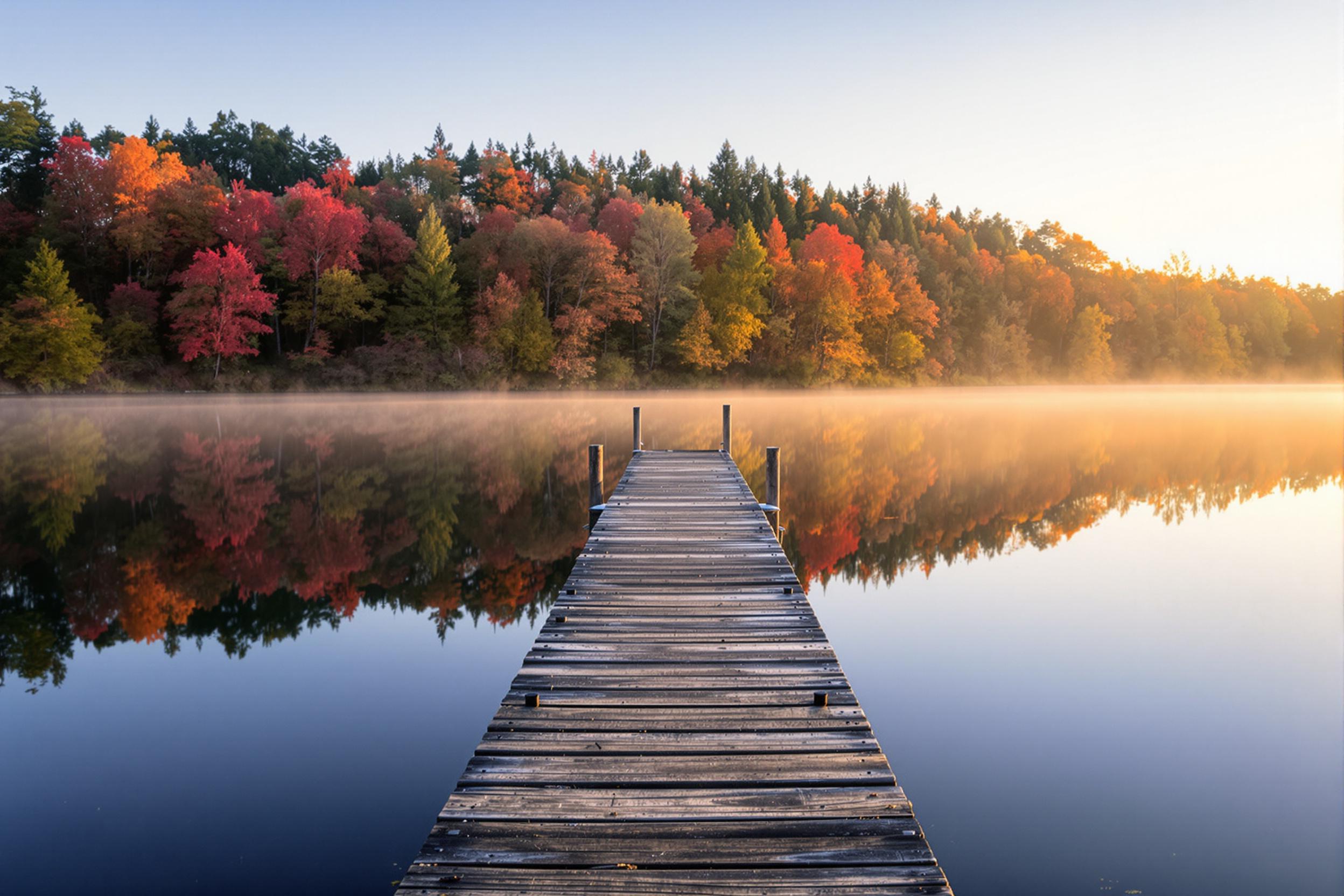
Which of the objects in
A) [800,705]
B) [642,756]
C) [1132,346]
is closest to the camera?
[642,756]

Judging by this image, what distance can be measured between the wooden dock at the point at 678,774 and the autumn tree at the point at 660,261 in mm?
43442

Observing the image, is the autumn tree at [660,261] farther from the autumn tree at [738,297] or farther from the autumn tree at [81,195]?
the autumn tree at [81,195]

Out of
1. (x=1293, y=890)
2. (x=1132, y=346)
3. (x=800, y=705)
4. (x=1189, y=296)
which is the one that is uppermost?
(x=1189, y=296)

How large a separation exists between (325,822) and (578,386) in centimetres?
4207

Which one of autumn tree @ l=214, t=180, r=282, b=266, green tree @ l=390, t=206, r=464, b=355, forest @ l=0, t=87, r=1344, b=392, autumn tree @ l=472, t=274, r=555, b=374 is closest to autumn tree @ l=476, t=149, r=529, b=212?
forest @ l=0, t=87, r=1344, b=392

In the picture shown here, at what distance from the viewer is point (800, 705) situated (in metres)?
4.33

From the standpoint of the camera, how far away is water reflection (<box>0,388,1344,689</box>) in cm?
974

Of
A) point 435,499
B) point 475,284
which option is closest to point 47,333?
point 475,284

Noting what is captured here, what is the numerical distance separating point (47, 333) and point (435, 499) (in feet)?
103

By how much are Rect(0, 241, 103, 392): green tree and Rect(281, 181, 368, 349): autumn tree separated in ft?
30.7

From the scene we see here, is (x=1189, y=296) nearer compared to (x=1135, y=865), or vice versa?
(x=1135, y=865)

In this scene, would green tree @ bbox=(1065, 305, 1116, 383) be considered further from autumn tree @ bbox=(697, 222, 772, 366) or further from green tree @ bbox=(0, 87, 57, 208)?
green tree @ bbox=(0, 87, 57, 208)

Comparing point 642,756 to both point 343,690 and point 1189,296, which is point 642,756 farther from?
point 1189,296

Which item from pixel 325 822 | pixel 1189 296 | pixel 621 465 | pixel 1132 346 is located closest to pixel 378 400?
pixel 621 465
